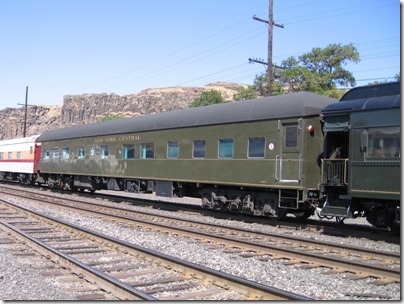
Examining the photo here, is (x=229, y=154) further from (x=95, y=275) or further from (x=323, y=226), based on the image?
(x=95, y=275)

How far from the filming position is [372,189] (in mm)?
10062

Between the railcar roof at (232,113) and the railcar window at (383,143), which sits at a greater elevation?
the railcar roof at (232,113)

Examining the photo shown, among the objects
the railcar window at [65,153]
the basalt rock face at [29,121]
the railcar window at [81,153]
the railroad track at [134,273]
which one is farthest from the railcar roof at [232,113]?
the basalt rock face at [29,121]

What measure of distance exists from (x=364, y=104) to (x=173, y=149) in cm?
774

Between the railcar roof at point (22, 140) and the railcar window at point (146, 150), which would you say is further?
the railcar roof at point (22, 140)

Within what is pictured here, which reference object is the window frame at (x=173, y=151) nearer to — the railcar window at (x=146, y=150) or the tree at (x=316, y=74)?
the railcar window at (x=146, y=150)

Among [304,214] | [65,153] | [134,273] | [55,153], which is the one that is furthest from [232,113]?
[55,153]

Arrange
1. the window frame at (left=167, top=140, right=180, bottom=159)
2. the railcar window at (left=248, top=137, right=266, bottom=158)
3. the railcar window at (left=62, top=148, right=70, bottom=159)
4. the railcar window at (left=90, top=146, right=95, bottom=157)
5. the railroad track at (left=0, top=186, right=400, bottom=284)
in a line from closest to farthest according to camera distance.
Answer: the railroad track at (left=0, top=186, right=400, bottom=284) → the railcar window at (left=248, top=137, right=266, bottom=158) → the window frame at (left=167, top=140, right=180, bottom=159) → the railcar window at (left=90, top=146, right=95, bottom=157) → the railcar window at (left=62, top=148, right=70, bottom=159)

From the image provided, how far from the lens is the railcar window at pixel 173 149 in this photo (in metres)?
16.4

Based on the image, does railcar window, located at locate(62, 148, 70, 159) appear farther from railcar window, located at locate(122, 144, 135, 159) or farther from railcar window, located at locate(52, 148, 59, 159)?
railcar window, located at locate(122, 144, 135, 159)

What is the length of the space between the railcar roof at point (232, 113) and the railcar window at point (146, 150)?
625mm

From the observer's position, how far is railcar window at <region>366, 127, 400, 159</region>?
9805 millimetres

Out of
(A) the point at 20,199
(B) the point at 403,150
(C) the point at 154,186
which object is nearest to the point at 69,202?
(A) the point at 20,199

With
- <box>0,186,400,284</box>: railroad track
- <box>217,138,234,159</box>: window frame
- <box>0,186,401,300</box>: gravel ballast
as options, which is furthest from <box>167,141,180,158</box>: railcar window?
<box>0,186,401,300</box>: gravel ballast
